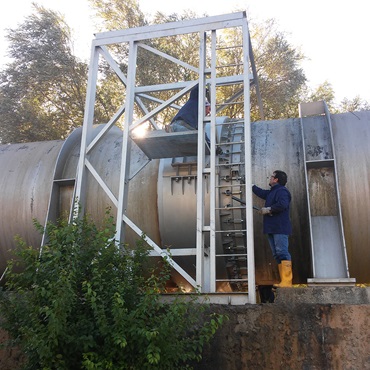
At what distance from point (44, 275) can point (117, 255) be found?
0.78m

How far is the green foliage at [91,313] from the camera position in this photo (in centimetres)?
449

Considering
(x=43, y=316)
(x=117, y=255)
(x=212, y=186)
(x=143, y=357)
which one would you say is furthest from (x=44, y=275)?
(x=212, y=186)

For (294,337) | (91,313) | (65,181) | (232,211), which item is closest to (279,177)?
(232,211)

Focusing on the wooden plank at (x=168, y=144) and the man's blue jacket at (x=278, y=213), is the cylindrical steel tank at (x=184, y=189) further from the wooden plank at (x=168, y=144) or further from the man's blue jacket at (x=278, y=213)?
the man's blue jacket at (x=278, y=213)

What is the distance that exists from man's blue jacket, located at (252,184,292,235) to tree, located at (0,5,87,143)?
1352 cm

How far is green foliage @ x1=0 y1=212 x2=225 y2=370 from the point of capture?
14.7 feet

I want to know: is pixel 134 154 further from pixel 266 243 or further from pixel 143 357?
pixel 143 357

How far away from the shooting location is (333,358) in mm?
5086

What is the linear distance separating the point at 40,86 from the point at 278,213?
15.0 m

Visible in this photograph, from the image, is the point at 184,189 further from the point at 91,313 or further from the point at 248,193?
the point at 91,313

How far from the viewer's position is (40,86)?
19406mm

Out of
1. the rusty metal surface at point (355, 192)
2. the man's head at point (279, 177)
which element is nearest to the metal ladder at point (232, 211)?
the man's head at point (279, 177)

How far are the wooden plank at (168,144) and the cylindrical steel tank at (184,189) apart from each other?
0.74 ft

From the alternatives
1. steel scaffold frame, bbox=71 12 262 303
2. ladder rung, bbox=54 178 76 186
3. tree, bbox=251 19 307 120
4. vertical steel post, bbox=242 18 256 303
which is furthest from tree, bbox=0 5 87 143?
vertical steel post, bbox=242 18 256 303
